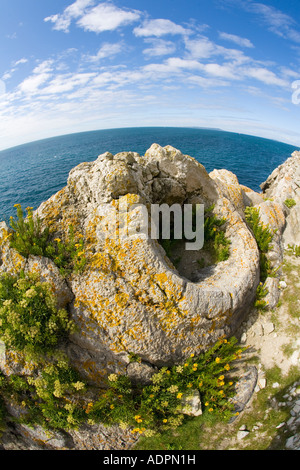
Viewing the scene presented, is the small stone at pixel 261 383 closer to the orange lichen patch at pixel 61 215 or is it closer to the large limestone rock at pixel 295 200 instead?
the large limestone rock at pixel 295 200

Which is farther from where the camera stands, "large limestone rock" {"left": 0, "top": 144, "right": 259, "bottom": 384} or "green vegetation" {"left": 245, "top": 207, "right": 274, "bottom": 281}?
"green vegetation" {"left": 245, "top": 207, "right": 274, "bottom": 281}

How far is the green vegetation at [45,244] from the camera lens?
711cm

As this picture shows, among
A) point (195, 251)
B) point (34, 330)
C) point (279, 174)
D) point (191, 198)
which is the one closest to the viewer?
point (34, 330)

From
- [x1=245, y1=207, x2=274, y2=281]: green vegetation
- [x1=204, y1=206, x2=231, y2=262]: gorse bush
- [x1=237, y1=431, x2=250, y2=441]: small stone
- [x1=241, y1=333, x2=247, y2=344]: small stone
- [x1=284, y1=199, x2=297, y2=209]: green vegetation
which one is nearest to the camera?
[x1=237, y1=431, x2=250, y2=441]: small stone

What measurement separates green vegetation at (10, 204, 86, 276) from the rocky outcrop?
0.22m

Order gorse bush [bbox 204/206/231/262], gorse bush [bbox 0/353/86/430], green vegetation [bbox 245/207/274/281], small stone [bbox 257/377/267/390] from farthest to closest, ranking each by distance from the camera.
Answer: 1. green vegetation [bbox 245/207/274/281]
2. gorse bush [bbox 204/206/231/262]
3. small stone [bbox 257/377/267/390]
4. gorse bush [bbox 0/353/86/430]

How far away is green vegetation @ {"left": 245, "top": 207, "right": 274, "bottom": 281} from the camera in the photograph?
10680 millimetres

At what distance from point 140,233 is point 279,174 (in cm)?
2311

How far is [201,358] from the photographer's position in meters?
7.62

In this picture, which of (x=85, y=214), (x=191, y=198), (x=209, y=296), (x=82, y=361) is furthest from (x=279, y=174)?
(x=82, y=361)

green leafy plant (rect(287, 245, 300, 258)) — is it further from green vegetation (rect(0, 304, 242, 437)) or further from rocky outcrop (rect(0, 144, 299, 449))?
green vegetation (rect(0, 304, 242, 437))

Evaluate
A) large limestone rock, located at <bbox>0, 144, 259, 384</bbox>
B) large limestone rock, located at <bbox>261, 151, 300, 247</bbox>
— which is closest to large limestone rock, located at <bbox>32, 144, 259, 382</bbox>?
large limestone rock, located at <bbox>0, 144, 259, 384</bbox>

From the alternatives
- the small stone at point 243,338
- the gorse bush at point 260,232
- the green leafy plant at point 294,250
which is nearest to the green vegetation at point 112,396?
the small stone at point 243,338

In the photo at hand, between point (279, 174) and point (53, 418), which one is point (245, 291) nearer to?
point (53, 418)
